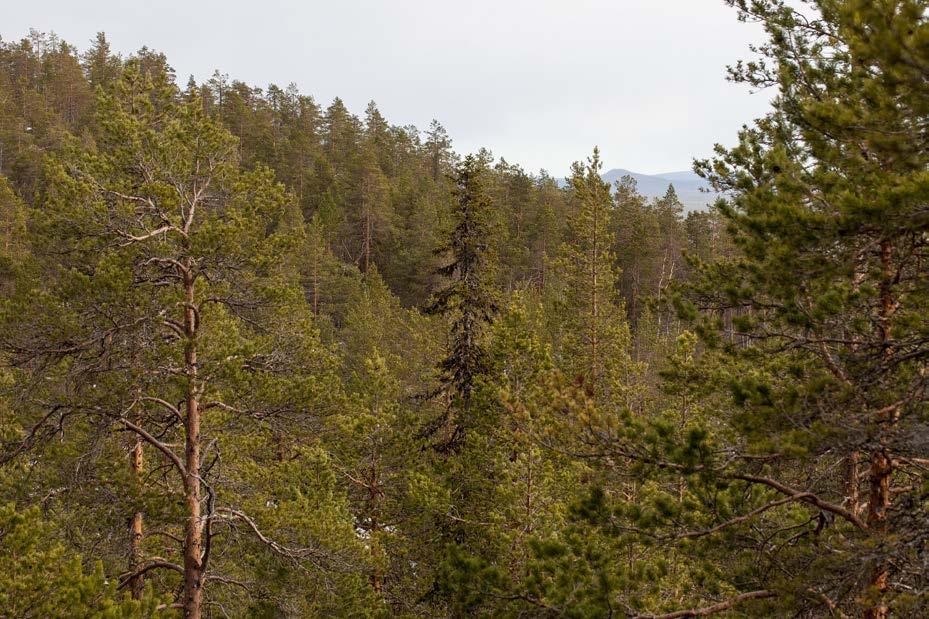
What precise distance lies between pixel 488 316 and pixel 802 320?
9803 millimetres

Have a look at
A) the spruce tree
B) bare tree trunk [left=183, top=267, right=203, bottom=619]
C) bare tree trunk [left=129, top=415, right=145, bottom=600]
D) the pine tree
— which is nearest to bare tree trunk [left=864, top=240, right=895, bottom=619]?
bare tree trunk [left=183, top=267, right=203, bottom=619]

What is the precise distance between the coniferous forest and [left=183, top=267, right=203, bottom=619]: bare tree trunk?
43mm

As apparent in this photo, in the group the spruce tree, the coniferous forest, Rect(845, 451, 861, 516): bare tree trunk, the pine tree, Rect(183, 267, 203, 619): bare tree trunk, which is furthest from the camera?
the pine tree

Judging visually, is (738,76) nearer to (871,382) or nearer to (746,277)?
(746,277)

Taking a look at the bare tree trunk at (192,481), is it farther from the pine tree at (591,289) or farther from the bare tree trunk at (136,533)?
the pine tree at (591,289)

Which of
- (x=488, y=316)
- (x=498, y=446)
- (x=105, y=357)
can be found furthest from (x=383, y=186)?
(x=105, y=357)

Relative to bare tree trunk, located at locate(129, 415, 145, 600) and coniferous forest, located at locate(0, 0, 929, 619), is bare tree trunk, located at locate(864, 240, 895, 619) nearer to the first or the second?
coniferous forest, located at locate(0, 0, 929, 619)

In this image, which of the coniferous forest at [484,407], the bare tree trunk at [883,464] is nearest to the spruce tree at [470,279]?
the coniferous forest at [484,407]

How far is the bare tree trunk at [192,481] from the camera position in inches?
339

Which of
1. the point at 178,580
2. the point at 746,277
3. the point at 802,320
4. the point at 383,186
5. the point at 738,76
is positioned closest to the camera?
the point at 802,320

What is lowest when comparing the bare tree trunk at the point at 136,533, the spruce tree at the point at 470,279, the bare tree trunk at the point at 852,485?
the bare tree trunk at the point at 136,533

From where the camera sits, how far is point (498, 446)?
12141mm

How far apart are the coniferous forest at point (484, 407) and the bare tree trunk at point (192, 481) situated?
0.14ft

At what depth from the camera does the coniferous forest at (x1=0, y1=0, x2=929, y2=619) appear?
4789 millimetres
